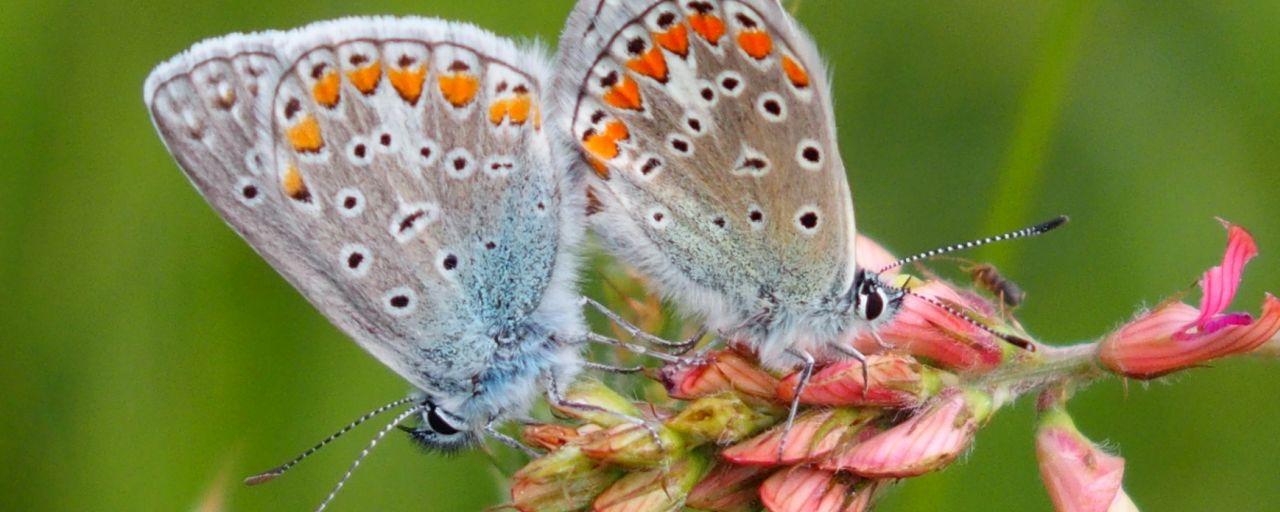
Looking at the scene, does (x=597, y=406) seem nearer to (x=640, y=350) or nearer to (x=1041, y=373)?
(x=640, y=350)

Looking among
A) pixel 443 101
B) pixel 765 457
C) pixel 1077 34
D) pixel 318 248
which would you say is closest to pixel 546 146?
pixel 443 101

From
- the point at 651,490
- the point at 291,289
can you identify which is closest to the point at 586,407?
the point at 651,490

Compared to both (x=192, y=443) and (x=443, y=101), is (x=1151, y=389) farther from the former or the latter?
(x=192, y=443)

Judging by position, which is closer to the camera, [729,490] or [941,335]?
[729,490]

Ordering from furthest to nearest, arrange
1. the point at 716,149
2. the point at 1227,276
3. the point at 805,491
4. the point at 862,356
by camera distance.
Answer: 1. the point at 716,149
2. the point at 862,356
3. the point at 805,491
4. the point at 1227,276

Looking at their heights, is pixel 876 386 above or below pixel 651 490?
above

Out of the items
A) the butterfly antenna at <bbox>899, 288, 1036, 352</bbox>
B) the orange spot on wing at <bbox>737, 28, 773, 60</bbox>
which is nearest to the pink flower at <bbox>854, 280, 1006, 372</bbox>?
the butterfly antenna at <bbox>899, 288, 1036, 352</bbox>

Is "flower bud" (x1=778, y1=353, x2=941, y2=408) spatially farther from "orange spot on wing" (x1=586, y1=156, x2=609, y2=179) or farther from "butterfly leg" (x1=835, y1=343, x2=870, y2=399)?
"orange spot on wing" (x1=586, y1=156, x2=609, y2=179)

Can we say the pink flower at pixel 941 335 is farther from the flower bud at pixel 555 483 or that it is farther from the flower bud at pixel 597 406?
the flower bud at pixel 555 483
